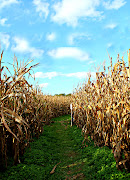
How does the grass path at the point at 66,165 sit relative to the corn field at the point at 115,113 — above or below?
below

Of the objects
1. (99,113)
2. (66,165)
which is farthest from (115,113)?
(66,165)

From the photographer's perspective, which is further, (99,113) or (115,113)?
(99,113)

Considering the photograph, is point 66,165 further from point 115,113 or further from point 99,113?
point 115,113

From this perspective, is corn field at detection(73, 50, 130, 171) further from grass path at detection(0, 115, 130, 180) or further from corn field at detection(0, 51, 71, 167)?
corn field at detection(0, 51, 71, 167)

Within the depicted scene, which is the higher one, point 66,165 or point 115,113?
point 115,113

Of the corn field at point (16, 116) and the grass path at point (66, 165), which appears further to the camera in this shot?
the grass path at point (66, 165)

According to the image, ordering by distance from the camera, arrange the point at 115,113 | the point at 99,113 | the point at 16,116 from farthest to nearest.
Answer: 1. the point at 99,113
2. the point at 115,113
3. the point at 16,116

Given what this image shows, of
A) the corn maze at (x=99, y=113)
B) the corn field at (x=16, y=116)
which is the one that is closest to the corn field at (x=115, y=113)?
the corn maze at (x=99, y=113)

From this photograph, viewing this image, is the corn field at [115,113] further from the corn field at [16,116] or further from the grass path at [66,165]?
the corn field at [16,116]

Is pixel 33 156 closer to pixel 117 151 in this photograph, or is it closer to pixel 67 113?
pixel 117 151

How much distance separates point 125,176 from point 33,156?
9.67 feet

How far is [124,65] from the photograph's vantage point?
4195 mm

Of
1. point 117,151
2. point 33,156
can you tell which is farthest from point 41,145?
point 117,151

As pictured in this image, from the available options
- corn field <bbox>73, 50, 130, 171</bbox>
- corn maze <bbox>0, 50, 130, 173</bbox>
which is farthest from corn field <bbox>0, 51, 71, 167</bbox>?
corn field <bbox>73, 50, 130, 171</bbox>
